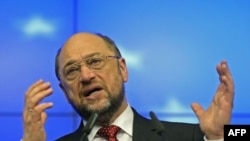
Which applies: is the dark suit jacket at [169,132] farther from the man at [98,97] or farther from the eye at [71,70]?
the eye at [71,70]

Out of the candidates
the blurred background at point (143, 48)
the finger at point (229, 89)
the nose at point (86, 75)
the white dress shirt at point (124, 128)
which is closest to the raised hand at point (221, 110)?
the finger at point (229, 89)

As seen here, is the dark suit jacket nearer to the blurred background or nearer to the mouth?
the mouth

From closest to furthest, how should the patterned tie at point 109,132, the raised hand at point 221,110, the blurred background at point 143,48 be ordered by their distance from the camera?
1. the raised hand at point 221,110
2. the patterned tie at point 109,132
3. the blurred background at point 143,48

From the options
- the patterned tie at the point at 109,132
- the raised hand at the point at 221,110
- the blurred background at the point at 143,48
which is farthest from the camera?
the blurred background at the point at 143,48

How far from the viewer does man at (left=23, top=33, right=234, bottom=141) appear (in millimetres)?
1348

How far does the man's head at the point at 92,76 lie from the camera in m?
1.45

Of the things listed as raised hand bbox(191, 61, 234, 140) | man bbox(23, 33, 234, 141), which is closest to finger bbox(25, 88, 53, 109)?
man bbox(23, 33, 234, 141)

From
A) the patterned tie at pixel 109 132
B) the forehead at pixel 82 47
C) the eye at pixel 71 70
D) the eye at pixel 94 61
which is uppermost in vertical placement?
the forehead at pixel 82 47

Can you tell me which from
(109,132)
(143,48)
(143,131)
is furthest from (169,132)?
(143,48)

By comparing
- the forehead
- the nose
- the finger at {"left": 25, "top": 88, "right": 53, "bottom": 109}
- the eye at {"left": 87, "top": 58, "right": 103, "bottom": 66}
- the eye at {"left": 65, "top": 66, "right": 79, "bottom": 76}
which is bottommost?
the finger at {"left": 25, "top": 88, "right": 53, "bottom": 109}

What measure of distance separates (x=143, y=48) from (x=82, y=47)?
44cm

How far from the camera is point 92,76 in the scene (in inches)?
56.7

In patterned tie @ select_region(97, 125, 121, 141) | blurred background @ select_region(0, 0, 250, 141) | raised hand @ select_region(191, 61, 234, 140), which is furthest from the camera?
blurred background @ select_region(0, 0, 250, 141)

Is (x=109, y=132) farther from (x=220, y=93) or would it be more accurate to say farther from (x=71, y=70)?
(x=220, y=93)
